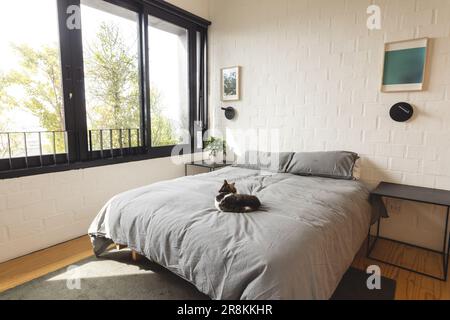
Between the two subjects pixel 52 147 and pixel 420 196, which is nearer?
pixel 420 196

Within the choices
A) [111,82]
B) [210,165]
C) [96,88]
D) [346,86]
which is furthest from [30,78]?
[346,86]

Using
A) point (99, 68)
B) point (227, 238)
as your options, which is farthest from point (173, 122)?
point (227, 238)

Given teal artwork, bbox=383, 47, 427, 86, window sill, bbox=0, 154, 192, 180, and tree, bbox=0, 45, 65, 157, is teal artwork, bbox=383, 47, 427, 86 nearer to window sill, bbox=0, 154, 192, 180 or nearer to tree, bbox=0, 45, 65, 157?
window sill, bbox=0, 154, 192, 180

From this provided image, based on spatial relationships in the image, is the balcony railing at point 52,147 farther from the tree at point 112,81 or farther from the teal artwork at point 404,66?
the teal artwork at point 404,66

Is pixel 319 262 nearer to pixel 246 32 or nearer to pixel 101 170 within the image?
pixel 101 170

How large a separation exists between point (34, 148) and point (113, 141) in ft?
2.44

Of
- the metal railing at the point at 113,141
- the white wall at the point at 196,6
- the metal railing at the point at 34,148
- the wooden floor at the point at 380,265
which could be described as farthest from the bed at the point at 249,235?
the white wall at the point at 196,6

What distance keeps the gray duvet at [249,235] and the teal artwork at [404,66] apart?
1067 millimetres

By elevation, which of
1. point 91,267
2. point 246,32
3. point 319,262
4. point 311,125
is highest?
point 246,32

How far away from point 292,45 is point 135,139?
2.11 m

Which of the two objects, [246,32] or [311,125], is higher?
[246,32]

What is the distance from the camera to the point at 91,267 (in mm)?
2059

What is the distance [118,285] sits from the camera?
1.84 m

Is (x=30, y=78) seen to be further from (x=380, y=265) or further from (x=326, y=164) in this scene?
(x=380, y=265)
